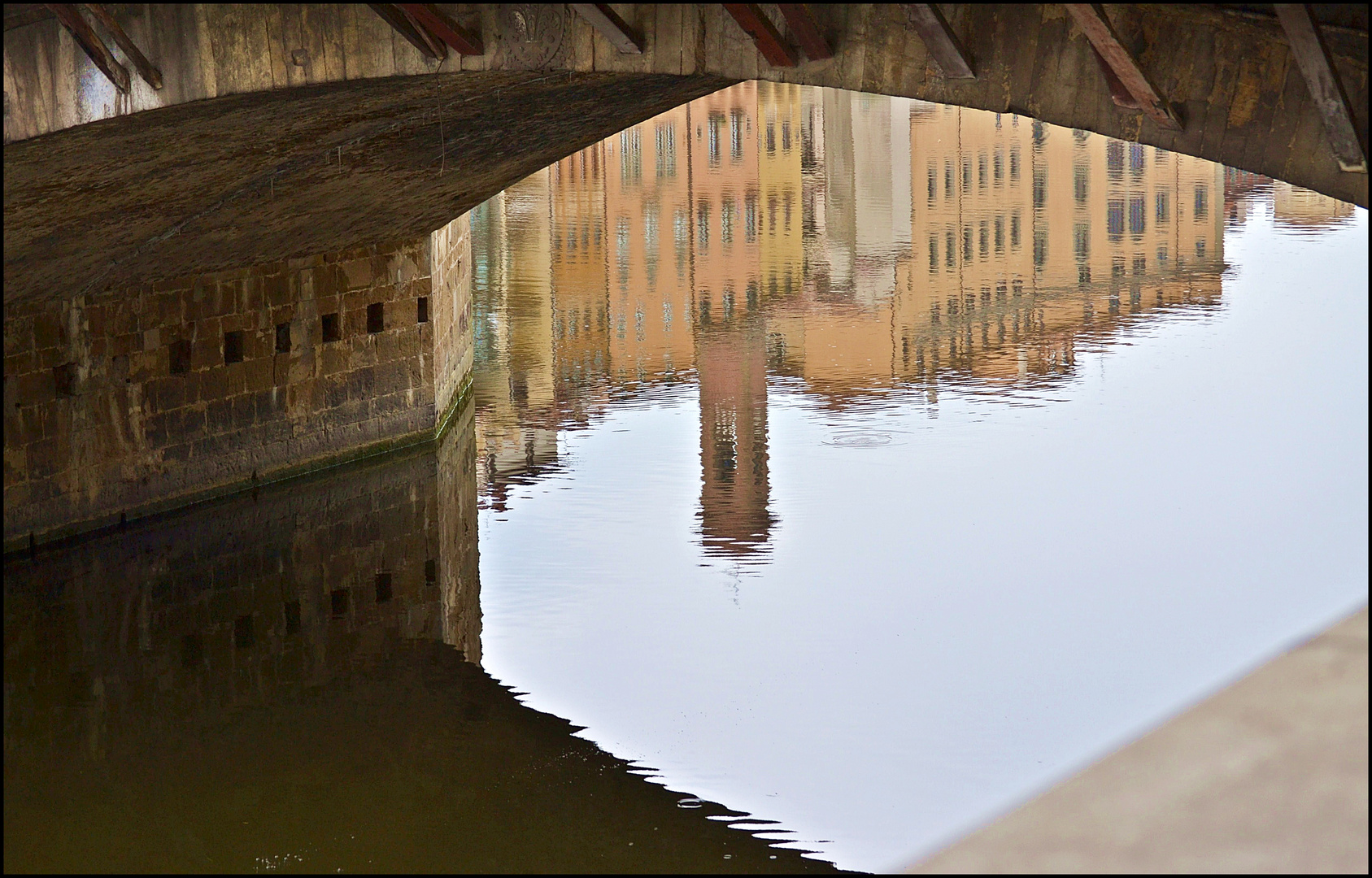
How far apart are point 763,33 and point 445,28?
1380 millimetres

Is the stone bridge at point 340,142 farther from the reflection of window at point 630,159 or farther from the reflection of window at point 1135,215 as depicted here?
the reflection of window at point 630,159

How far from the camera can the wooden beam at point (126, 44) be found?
284 inches

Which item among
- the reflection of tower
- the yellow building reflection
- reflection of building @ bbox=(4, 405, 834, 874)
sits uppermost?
the yellow building reflection

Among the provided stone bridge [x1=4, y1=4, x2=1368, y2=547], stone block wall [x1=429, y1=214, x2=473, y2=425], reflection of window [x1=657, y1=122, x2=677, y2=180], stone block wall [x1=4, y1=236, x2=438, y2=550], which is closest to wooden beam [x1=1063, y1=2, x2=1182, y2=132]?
stone bridge [x1=4, y1=4, x2=1368, y2=547]

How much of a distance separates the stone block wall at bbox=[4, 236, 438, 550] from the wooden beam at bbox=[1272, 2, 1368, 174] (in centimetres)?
748

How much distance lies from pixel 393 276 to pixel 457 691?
14.0 feet

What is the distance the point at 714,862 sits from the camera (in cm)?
727

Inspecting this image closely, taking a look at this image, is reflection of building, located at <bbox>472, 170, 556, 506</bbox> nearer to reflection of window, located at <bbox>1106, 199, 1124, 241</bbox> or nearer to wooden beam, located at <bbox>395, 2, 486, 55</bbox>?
wooden beam, located at <bbox>395, 2, 486, 55</bbox>

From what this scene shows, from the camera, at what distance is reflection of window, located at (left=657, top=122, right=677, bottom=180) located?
37.8m

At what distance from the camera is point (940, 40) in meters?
6.25

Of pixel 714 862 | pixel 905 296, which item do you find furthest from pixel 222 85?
pixel 905 296

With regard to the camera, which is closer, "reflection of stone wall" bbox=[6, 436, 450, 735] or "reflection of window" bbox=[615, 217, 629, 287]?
"reflection of stone wall" bbox=[6, 436, 450, 735]

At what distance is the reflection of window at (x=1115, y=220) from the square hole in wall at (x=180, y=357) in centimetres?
1929

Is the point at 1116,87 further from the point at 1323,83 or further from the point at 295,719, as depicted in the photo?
the point at 295,719
